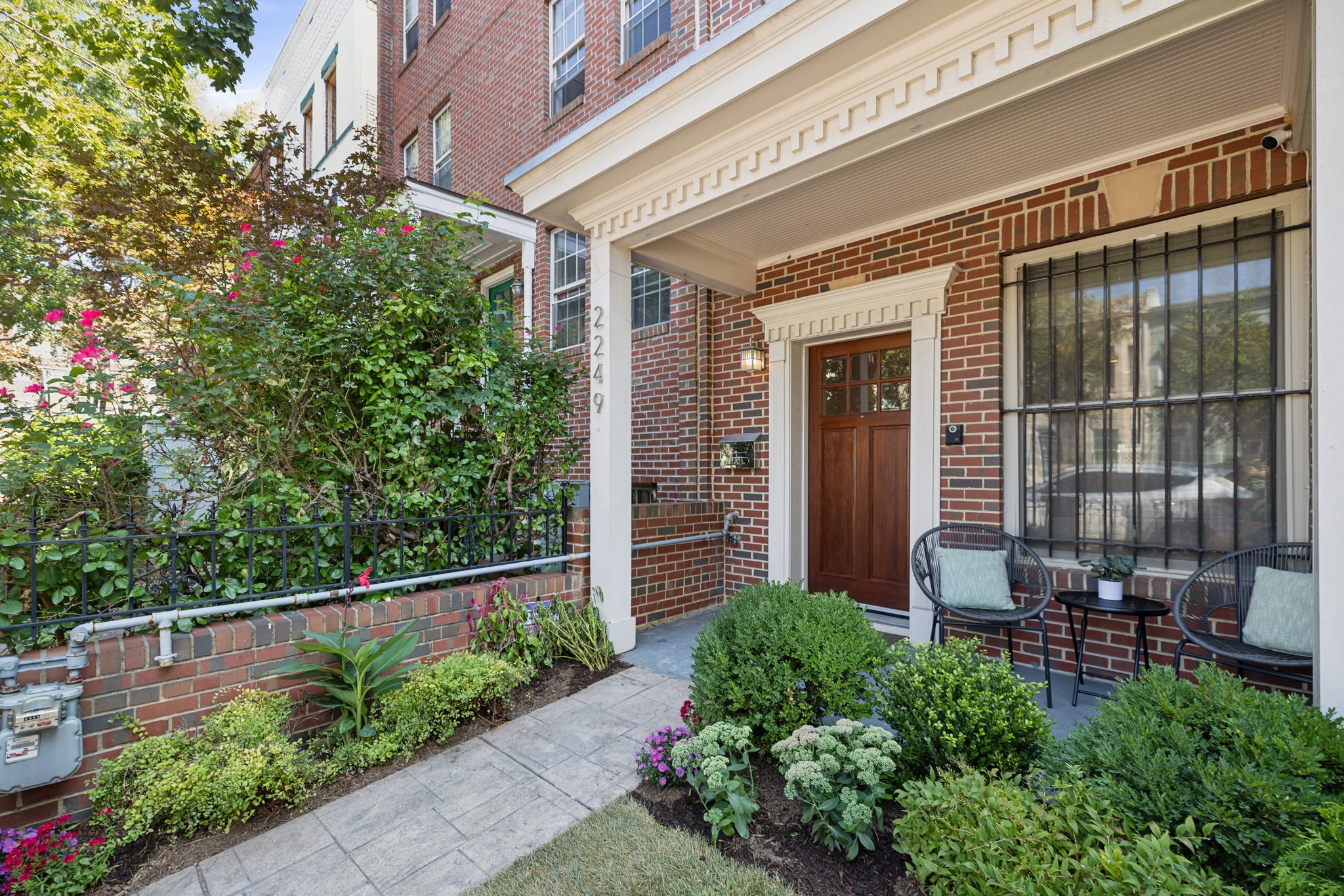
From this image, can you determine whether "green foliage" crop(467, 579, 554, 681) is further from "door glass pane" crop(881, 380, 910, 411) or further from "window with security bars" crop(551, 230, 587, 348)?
"window with security bars" crop(551, 230, 587, 348)

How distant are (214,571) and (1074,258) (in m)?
4.71

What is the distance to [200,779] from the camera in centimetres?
214

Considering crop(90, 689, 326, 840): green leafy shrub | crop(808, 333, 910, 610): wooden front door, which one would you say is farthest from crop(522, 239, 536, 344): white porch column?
crop(90, 689, 326, 840): green leafy shrub

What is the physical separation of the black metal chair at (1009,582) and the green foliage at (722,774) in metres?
1.60

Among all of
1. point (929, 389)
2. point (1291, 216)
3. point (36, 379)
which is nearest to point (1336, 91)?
point (1291, 216)

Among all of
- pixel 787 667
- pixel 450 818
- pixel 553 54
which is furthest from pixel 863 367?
pixel 553 54

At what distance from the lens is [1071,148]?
305 cm

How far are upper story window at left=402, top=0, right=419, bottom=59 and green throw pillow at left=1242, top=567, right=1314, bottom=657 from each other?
1160 centimetres

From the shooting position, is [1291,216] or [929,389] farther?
[929,389]

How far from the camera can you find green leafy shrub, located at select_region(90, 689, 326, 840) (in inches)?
82.7

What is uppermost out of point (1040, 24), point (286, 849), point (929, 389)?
point (1040, 24)

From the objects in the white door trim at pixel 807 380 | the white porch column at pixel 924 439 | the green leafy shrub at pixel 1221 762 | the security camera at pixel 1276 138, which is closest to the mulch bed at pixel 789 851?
the green leafy shrub at pixel 1221 762

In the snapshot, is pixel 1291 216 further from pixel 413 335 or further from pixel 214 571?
pixel 214 571

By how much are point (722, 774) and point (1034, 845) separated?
1.01m
